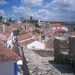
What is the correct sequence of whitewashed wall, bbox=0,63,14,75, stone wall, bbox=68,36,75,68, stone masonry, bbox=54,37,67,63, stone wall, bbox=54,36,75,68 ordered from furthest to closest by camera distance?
stone masonry, bbox=54,37,67,63
stone wall, bbox=54,36,75,68
stone wall, bbox=68,36,75,68
whitewashed wall, bbox=0,63,14,75

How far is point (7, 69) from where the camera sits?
5871mm

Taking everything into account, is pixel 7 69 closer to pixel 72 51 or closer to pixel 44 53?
pixel 72 51

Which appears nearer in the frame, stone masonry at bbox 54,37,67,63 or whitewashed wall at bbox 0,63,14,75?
whitewashed wall at bbox 0,63,14,75

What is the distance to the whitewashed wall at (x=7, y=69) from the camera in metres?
5.73

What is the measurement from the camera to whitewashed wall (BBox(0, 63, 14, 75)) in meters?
5.73

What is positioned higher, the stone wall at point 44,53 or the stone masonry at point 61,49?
the stone masonry at point 61,49

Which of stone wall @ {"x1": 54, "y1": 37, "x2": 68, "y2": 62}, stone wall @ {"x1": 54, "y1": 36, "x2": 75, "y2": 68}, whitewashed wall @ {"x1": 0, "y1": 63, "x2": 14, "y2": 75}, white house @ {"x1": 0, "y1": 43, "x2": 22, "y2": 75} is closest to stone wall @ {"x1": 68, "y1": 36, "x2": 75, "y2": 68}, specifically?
stone wall @ {"x1": 54, "y1": 36, "x2": 75, "y2": 68}

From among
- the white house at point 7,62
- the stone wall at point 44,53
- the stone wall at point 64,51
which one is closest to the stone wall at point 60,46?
the stone wall at point 64,51

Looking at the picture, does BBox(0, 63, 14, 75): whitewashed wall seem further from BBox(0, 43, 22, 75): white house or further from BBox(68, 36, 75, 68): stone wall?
BBox(68, 36, 75, 68): stone wall

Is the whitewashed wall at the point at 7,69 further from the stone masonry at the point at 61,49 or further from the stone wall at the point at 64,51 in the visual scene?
the stone masonry at the point at 61,49

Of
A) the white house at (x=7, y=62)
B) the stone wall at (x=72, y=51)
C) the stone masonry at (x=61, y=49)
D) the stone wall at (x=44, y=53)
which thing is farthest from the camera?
the stone wall at (x=44, y=53)

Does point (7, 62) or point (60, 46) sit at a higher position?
point (60, 46)

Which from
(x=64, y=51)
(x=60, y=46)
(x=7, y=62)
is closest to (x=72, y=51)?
(x=60, y=46)

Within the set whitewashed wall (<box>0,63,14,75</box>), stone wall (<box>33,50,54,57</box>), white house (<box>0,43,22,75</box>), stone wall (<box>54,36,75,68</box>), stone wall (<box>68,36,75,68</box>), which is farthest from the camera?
stone wall (<box>33,50,54,57</box>)
